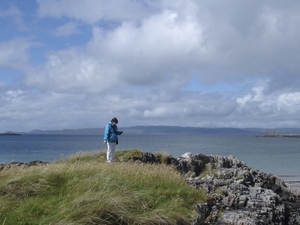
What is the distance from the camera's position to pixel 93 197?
9.10 m

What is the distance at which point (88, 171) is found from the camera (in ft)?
38.9

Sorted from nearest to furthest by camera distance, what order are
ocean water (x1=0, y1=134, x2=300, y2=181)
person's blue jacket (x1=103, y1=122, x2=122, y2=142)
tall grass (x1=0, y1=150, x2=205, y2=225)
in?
1. tall grass (x1=0, y1=150, x2=205, y2=225)
2. person's blue jacket (x1=103, y1=122, x2=122, y2=142)
3. ocean water (x1=0, y1=134, x2=300, y2=181)

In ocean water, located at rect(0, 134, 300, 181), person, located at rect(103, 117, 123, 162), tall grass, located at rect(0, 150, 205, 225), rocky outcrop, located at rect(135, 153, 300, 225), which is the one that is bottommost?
ocean water, located at rect(0, 134, 300, 181)

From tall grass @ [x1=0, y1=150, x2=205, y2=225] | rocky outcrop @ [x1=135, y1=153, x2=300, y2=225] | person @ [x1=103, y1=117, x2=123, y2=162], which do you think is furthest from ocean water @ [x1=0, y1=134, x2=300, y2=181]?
tall grass @ [x1=0, y1=150, x2=205, y2=225]

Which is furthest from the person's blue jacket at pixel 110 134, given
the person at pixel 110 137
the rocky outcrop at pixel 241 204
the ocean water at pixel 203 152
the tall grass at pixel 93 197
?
the tall grass at pixel 93 197

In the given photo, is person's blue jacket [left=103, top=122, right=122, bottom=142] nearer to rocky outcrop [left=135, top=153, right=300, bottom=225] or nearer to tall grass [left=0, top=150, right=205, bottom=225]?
rocky outcrop [left=135, top=153, right=300, bottom=225]

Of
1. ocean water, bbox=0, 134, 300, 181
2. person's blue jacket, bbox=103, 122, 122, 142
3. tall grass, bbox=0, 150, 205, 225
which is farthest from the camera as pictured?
ocean water, bbox=0, 134, 300, 181

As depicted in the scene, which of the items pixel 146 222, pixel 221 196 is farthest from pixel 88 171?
pixel 221 196

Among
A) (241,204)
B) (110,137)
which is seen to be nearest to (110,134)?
(110,137)

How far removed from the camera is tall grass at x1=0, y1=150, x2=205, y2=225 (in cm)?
829

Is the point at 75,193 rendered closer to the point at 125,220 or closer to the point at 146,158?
the point at 125,220

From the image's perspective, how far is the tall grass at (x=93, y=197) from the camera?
829cm

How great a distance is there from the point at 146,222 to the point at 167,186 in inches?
128

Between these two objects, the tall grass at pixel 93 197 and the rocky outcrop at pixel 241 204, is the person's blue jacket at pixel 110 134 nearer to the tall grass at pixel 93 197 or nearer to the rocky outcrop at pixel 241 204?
the rocky outcrop at pixel 241 204
